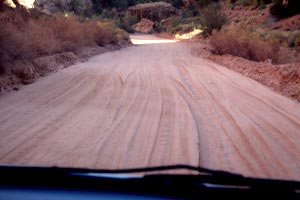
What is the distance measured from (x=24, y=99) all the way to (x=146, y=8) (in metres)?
54.9

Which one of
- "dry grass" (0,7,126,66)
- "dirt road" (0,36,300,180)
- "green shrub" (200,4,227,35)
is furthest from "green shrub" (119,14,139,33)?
"dirt road" (0,36,300,180)

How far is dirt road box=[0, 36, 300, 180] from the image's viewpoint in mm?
5672

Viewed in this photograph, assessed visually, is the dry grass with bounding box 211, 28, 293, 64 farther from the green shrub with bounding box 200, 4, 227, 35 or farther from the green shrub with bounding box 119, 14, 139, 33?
the green shrub with bounding box 119, 14, 139, 33

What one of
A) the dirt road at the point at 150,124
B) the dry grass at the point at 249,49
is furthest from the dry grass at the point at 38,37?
the dry grass at the point at 249,49

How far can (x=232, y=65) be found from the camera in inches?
629

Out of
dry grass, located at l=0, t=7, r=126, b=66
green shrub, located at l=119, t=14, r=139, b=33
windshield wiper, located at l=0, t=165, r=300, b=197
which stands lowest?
green shrub, located at l=119, t=14, r=139, b=33

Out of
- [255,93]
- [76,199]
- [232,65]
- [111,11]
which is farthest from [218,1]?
[76,199]

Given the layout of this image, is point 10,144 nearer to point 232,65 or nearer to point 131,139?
point 131,139

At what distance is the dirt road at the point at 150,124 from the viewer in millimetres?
5672

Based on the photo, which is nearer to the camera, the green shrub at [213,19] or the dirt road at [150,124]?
the dirt road at [150,124]

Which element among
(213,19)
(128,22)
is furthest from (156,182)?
(128,22)

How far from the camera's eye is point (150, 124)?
24.5 ft

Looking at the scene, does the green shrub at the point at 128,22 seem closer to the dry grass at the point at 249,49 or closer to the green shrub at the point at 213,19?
the green shrub at the point at 213,19

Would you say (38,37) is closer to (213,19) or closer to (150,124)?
(150,124)
